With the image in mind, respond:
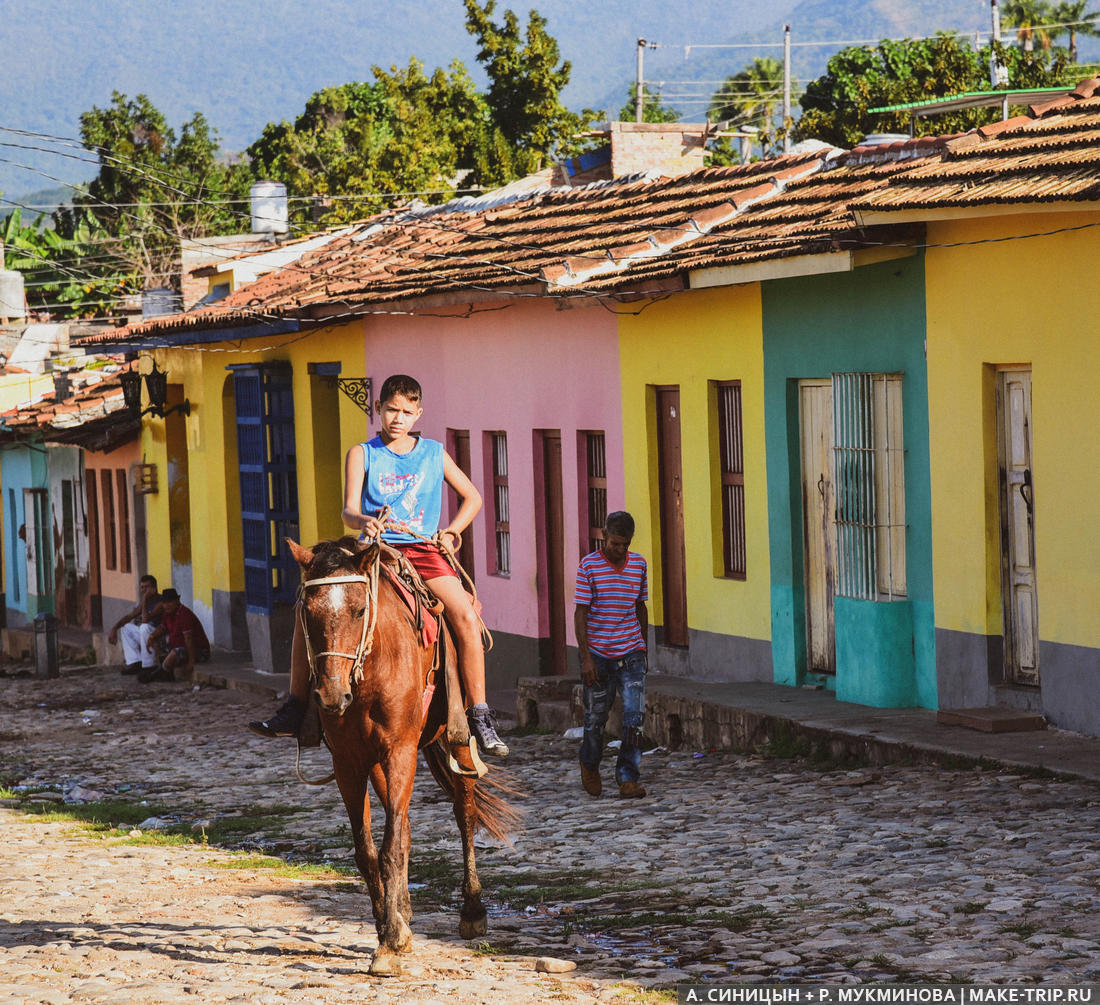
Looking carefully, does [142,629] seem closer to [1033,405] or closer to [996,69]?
[1033,405]

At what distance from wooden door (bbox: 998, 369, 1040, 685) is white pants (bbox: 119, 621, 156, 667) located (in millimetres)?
13410

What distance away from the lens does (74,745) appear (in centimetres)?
1695

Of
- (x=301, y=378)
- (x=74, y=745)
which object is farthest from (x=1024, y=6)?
(x=74, y=745)

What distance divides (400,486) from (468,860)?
1705mm

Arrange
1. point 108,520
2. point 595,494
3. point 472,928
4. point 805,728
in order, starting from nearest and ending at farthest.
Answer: point 472,928, point 805,728, point 595,494, point 108,520

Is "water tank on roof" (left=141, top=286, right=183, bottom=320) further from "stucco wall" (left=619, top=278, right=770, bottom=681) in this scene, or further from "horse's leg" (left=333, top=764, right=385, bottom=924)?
"horse's leg" (left=333, top=764, right=385, bottom=924)

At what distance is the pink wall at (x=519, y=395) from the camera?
15984mm

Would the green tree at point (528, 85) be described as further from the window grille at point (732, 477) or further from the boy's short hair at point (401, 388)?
the boy's short hair at point (401, 388)

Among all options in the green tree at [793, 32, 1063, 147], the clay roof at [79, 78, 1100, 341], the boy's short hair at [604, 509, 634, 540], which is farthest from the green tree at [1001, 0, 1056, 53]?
the boy's short hair at [604, 509, 634, 540]

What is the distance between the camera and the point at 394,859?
286 inches

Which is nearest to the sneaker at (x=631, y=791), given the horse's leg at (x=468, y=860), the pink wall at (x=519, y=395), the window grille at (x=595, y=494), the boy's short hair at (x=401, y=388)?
the horse's leg at (x=468, y=860)

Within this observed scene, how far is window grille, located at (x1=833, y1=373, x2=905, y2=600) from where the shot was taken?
12469mm

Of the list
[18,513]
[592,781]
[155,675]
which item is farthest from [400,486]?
[18,513]

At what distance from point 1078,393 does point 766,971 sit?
5170 mm
